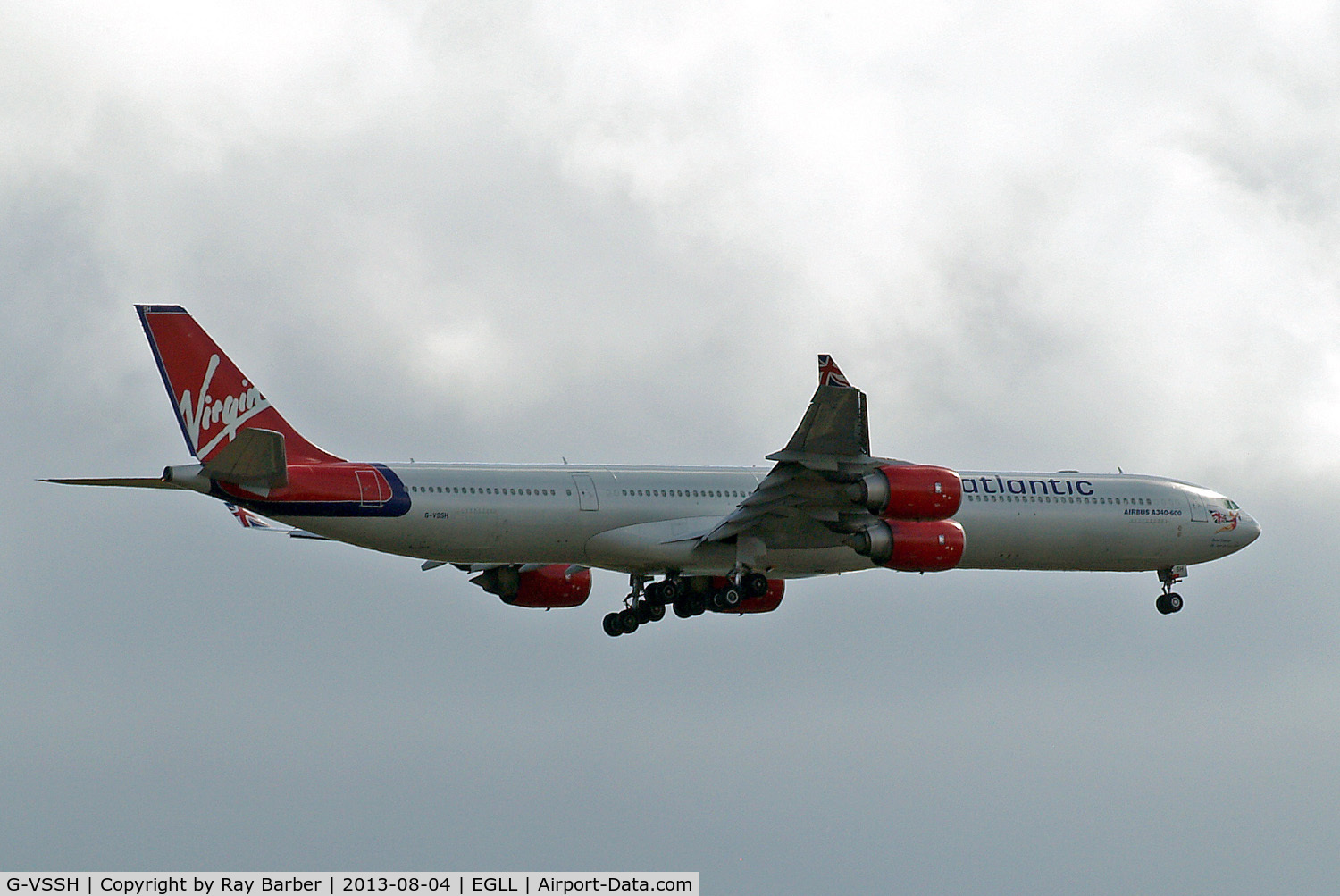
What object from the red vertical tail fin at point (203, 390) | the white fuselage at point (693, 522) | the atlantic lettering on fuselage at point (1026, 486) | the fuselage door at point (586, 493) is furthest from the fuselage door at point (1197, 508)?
the red vertical tail fin at point (203, 390)

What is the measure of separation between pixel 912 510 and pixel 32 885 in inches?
732

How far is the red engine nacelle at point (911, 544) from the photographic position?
39094 millimetres

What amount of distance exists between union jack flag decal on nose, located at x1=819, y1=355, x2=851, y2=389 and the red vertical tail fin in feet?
35.9

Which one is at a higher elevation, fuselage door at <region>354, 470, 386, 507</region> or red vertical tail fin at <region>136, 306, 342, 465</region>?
red vertical tail fin at <region>136, 306, 342, 465</region>

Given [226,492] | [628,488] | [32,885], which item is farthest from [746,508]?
[32,885]

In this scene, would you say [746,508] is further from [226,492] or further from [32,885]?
[32,885]

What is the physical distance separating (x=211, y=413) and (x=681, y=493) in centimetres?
1089

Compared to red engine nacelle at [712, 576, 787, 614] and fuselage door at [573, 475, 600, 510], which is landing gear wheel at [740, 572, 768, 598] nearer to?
red engine nacelle at [712, 576, 787, 614]

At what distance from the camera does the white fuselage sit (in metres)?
37.5

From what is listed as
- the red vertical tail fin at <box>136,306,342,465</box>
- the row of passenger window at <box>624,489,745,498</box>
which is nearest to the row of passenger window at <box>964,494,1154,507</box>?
the row of passenger window at <box>624,489,745,498</box>

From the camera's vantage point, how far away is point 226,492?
35094 millimetres

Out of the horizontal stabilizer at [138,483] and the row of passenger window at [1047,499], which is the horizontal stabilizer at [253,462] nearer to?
the horizontal stabilizer at [138,483]

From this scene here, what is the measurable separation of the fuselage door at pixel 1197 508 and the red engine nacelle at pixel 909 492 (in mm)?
11207

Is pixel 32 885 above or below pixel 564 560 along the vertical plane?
below
